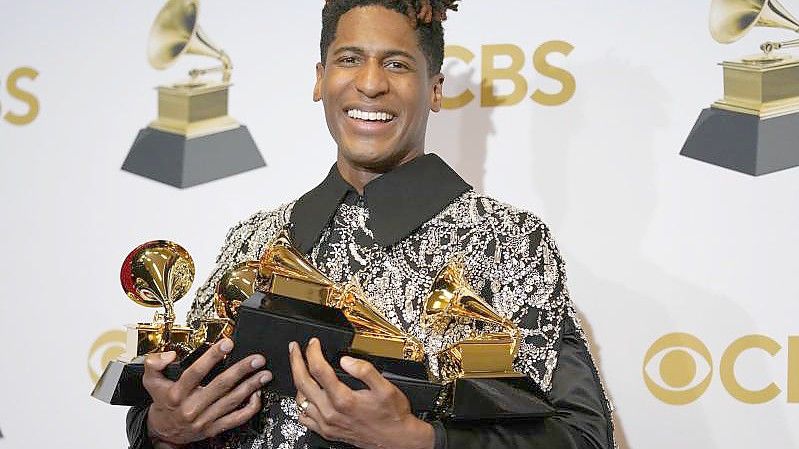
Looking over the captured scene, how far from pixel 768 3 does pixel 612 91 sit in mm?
291

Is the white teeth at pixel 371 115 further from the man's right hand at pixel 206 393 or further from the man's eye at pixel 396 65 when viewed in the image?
the man's right hand at pixel 206 393

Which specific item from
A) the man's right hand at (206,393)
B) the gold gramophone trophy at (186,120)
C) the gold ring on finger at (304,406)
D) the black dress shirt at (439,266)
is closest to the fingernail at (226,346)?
the man's right hand at (206,393)

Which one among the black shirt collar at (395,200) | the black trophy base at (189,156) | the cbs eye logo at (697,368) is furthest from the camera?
the black trophy base at (189,156)

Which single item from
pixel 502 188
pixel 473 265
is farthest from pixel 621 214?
pixel 473 265

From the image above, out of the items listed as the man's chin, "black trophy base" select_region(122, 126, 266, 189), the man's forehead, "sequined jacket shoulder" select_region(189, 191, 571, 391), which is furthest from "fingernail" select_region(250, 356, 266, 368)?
"black trophy base" select_region(122, 126, 266, 189)

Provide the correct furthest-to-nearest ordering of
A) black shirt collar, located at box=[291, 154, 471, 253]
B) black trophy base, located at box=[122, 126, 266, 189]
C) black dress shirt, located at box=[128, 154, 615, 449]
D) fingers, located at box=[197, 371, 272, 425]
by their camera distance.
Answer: black trophy base, located at box=[122, 126, 266, 189] < black shirt collar, located at box=[291, 154, 471, 253] < black dress shirt, located at box=[128, 154, 615, 449] < fingers, located at box=[197, 371, 272, 425]

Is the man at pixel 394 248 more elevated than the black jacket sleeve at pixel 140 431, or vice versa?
the man at pixel 394 248

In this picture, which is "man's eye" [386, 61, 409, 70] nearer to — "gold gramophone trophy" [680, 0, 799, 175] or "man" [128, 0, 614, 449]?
"man" [128, 0, 614, 449]

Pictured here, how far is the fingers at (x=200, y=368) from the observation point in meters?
1.15

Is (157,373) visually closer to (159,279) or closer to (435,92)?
(159,279)

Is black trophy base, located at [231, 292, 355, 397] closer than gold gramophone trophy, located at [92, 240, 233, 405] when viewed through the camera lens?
Yes

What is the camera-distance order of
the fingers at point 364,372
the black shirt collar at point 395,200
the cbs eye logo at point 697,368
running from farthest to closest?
1. the cbs eye logo at point 697,368
2. the black shirt collar at point 395,200
3. the fingers at point 364,372

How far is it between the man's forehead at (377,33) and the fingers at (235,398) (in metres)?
0.48

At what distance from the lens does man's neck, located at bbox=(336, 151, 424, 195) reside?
1.47 meters
